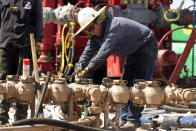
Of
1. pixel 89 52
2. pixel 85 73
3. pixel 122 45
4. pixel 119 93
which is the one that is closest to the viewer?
pixel 119 93

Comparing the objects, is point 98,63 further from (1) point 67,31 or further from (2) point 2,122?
(1) point 67,31

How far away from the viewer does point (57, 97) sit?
168 inches

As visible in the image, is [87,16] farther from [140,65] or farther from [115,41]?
[140,65]

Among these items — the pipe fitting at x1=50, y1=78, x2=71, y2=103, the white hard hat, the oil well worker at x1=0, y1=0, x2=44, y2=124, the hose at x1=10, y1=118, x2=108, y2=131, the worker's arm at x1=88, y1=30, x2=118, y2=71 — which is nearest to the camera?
the hose at x1=10, y1=118, x2=108, y2=131

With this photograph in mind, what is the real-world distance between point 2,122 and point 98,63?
121 cm

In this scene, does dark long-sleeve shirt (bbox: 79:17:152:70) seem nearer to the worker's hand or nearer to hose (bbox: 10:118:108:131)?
the worker's hand

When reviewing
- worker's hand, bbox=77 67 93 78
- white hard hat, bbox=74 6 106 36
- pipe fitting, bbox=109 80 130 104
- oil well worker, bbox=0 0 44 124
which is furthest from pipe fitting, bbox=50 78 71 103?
oil well worker, bbox=0 0 44 124

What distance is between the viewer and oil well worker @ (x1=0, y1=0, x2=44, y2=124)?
5.28 metres

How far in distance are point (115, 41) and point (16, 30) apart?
1214 millimetres

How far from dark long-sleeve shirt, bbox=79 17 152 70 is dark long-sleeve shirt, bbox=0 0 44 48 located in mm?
662

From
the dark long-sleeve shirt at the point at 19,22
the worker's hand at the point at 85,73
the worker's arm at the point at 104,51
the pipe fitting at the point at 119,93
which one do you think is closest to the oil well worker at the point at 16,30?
the dark long-sleeve shirt at the point at 19,22

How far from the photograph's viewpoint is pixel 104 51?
16.1 ft

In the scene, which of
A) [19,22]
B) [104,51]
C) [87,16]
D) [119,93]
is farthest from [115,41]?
[19,22]

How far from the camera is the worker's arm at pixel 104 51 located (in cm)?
488
